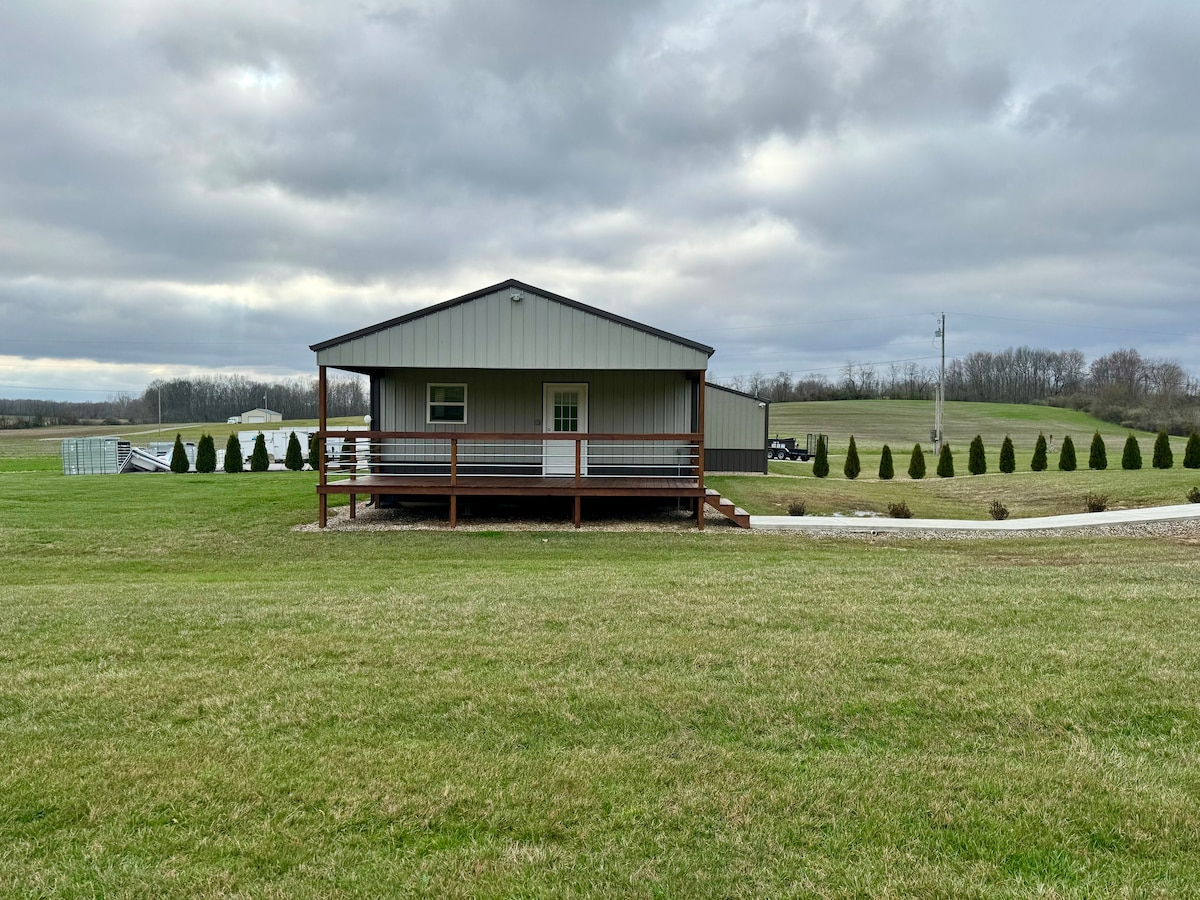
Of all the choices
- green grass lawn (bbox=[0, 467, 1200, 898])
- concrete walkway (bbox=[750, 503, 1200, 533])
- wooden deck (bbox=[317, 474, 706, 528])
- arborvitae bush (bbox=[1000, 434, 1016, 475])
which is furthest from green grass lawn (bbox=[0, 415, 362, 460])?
arborvitae bush (bbox=[1000, 434, 1016, 475])

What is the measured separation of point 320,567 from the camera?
9836mm

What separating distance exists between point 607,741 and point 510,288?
36.1 feet

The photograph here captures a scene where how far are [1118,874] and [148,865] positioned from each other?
3.15 m

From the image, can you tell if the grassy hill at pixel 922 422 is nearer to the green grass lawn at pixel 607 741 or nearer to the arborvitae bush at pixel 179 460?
the arborvitae bush at pixel 179 460

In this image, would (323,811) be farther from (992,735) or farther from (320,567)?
(320,567)

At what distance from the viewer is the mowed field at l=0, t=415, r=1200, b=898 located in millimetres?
2490

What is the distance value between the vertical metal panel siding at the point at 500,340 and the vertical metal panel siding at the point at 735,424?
11893 millimetres

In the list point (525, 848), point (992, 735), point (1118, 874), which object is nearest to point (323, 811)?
point (525, 848)

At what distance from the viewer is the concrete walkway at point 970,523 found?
12898mm

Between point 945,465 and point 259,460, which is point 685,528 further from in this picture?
point 259,460

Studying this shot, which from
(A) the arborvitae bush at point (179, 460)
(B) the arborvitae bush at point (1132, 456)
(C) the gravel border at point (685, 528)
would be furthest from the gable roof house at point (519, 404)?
(B) the arborvitae bush at point (1132, 456)

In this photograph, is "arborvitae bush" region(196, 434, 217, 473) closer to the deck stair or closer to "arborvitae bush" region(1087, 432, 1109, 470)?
the deck stair

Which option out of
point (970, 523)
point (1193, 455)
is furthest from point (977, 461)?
point (970, 523)

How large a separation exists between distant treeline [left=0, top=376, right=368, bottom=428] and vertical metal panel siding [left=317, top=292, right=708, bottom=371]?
5803 cm
